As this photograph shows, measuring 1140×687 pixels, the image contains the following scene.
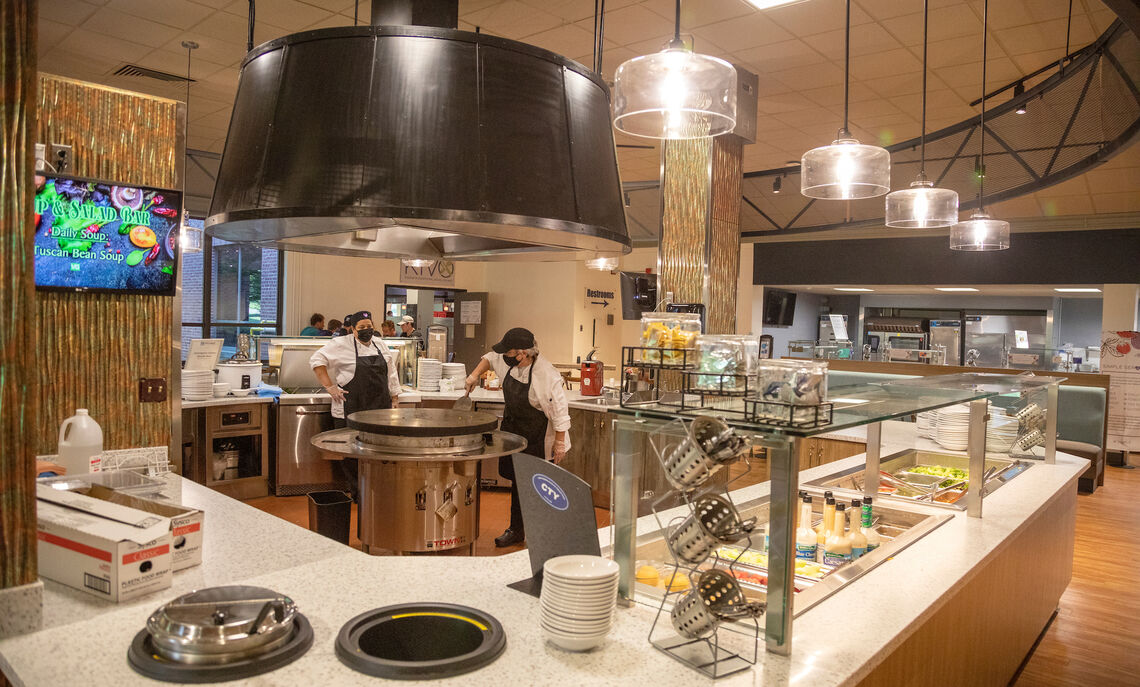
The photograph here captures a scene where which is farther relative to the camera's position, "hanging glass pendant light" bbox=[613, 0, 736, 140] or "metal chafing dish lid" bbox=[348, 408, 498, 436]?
"metal chafing dish lid" bbox=[348, 408, 498, 436]

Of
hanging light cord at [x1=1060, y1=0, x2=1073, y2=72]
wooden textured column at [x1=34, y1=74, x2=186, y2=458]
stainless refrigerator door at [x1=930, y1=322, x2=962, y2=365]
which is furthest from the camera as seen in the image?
stainless refrigerator door at [x1=930, y1=322, x2=962, y2=365]

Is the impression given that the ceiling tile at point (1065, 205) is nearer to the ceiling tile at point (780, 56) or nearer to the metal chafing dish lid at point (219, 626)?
the ceiling tile at point (780, 56)

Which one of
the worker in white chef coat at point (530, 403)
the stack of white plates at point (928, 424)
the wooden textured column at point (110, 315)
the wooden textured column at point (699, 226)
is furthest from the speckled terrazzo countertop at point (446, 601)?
the worker in white chef coat at point (530, 403)

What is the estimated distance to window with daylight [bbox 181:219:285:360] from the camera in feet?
33.9

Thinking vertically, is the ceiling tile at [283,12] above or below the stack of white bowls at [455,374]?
above

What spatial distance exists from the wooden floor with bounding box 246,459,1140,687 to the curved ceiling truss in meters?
2.87

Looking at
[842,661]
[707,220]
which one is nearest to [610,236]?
[842,661]

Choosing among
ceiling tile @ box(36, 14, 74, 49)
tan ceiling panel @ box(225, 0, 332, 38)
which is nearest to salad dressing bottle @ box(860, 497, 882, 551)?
tan ceiling panel @ box(225, 0, 332, 38)

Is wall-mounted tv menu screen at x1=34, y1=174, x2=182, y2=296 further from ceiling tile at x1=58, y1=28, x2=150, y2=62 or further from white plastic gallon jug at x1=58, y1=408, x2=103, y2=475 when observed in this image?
ceiling tile at x1=58, y1=28, x2=150, y2=62

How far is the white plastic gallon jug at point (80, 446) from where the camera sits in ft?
8.73

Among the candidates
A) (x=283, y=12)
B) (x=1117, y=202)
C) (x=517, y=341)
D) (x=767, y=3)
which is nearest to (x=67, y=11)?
(x=283, y=12)

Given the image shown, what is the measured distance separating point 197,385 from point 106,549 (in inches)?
186

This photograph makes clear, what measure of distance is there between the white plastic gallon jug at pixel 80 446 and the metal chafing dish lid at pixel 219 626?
138cm

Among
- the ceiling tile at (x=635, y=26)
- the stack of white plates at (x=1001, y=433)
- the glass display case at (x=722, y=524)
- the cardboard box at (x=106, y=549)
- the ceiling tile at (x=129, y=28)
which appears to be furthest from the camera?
the ceiling tile at (x=129, y=28)
